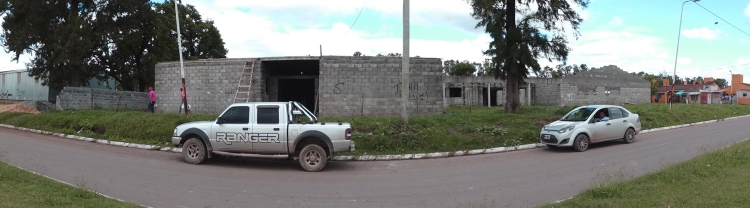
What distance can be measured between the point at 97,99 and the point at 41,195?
22983 millimetres

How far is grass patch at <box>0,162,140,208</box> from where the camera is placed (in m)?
6.13

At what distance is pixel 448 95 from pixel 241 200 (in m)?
33.6

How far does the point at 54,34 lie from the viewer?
30.9m

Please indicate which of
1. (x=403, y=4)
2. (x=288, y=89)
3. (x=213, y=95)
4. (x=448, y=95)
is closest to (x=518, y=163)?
(x=403, y=4)

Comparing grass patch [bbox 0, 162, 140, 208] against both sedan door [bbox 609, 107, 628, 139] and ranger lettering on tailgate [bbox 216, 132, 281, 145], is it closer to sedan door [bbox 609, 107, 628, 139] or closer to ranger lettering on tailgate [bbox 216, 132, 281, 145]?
ranger lettering on tailgate [bbox 216, 132, 281, 145]

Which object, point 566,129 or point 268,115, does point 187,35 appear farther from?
point 566,129

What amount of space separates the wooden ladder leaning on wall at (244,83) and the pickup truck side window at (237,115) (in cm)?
1058

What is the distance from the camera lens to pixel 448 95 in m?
40.3

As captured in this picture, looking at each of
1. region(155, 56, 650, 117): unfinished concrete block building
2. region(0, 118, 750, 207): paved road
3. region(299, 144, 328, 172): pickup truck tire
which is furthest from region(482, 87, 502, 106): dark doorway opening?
region(299, 144, 328, 172): pickup truck tire

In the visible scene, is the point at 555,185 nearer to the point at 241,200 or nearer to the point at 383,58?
the point at 241,200

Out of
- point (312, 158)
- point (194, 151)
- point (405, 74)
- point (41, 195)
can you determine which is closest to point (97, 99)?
point (194, 151)

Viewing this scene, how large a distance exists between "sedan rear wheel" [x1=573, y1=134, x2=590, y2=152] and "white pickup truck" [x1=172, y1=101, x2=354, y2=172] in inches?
281

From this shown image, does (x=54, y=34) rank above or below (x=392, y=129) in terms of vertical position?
above

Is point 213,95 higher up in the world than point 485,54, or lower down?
lower down
